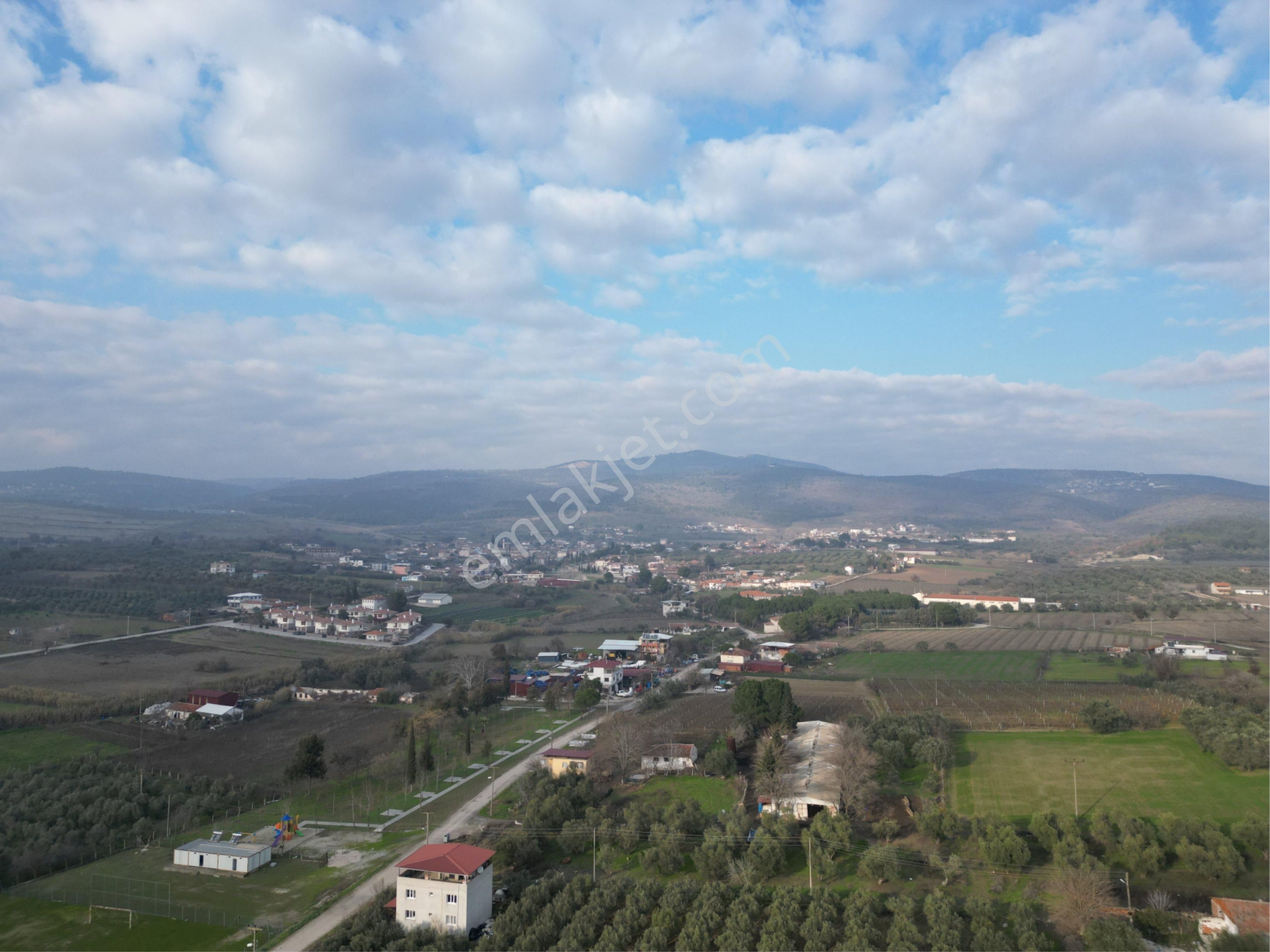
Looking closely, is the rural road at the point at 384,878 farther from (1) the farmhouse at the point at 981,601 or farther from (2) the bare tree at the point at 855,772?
(1) the farmhouse at the point at 981,601

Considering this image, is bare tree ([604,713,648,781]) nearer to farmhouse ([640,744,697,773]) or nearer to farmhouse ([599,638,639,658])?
farmhouse ([640,744,697,773])

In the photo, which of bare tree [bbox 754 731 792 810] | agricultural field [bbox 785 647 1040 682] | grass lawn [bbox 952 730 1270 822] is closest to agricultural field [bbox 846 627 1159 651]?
agricultural field [bbox 785 647 1040 682]

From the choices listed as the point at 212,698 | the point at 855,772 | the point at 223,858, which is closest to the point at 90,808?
the point at 223,858

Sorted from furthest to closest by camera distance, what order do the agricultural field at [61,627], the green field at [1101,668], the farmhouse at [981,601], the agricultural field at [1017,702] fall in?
the farmhouse at [981,601]
the agricultural field at [61,627]
the green field at [1101,668]
the agricultural field at [1017,702]

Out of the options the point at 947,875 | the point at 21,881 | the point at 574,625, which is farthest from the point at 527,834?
the point at 574,625

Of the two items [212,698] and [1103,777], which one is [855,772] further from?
[212,698]

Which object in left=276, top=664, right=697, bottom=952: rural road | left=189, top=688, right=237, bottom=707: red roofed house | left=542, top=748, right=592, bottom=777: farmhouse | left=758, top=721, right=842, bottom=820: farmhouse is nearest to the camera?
left=276, top=664, right=697, bottom=952: rural road

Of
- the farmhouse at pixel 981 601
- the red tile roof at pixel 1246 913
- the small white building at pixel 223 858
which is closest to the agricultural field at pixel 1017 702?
the red tile roof at pixel 1246 913
